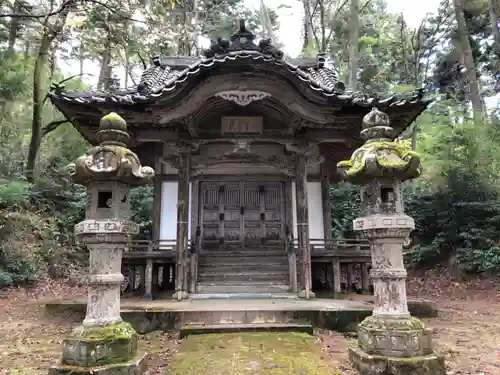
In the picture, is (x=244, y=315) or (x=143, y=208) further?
(x=143, y=208)

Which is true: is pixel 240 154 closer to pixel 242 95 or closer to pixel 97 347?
pixel 242 95

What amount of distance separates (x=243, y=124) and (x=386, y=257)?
16.4 feet

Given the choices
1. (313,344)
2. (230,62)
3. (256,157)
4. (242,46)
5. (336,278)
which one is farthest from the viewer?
(256,157)

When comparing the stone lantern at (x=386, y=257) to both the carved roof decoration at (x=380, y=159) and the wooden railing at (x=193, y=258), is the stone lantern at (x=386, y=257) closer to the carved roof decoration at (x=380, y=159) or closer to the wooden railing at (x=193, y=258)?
the carved roof decoration at (x=380, y=159)

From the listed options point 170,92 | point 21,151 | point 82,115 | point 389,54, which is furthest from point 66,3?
point 389,54

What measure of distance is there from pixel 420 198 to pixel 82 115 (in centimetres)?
1255

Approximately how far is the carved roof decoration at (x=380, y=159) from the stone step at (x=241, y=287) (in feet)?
14.6

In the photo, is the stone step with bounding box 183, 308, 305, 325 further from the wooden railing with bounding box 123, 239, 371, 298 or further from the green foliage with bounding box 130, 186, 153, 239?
the green foliage with bounding box 130, 186, 153, 239

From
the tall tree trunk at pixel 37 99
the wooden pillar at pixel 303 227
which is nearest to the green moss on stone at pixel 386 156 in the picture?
the wooden pillar at pixel 303 227

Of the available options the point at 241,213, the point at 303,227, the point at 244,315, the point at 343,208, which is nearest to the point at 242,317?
the point at 244,315

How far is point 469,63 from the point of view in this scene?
656 inches

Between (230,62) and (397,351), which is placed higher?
(230,62)

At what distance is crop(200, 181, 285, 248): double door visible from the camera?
10.1m

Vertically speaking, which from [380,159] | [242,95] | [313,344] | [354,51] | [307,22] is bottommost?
[313,344]
